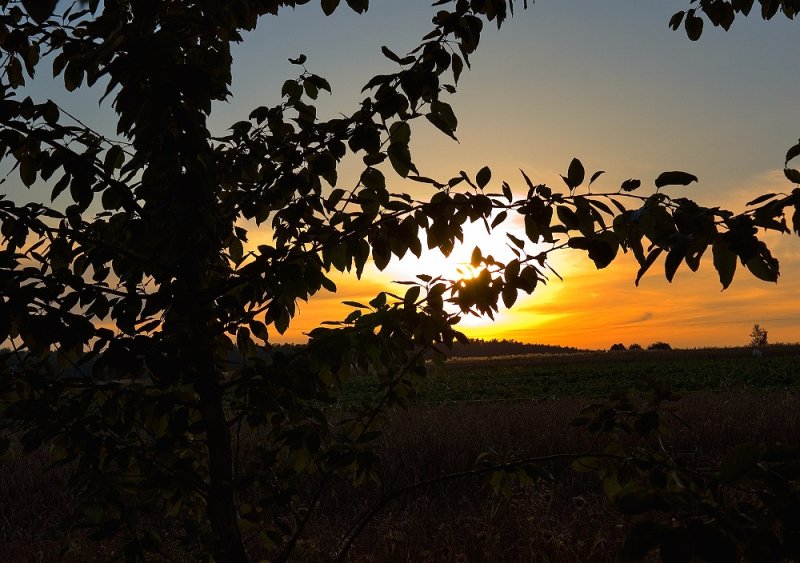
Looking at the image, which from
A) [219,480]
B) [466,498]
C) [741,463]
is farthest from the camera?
[466,498]

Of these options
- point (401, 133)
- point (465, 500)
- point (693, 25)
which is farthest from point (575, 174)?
point (465, 500)

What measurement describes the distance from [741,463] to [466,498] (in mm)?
5403

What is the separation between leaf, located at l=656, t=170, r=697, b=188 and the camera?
179cm

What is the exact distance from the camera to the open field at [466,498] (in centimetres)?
539

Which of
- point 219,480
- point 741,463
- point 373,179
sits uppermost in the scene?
point 373,179

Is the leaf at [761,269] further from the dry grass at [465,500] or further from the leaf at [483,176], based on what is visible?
the dry grass at [465,500]

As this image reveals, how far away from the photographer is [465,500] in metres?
6.96

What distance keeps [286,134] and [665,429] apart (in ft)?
7.47

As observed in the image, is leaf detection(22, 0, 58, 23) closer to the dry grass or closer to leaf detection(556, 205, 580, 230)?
leaf detection(556, 205, 580, 230)

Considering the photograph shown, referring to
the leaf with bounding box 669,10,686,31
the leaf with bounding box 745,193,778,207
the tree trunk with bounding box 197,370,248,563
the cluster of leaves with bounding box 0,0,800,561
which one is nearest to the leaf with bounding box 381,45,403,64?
the cluster of leaves with bounding box 0,0,800,561

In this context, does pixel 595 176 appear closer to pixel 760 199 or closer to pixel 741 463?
pixel 760 199

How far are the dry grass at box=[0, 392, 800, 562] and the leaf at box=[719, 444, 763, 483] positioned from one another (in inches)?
60.0

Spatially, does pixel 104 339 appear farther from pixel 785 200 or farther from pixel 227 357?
pixel 785 200

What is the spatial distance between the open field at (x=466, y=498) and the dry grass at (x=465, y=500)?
0.02 metres
